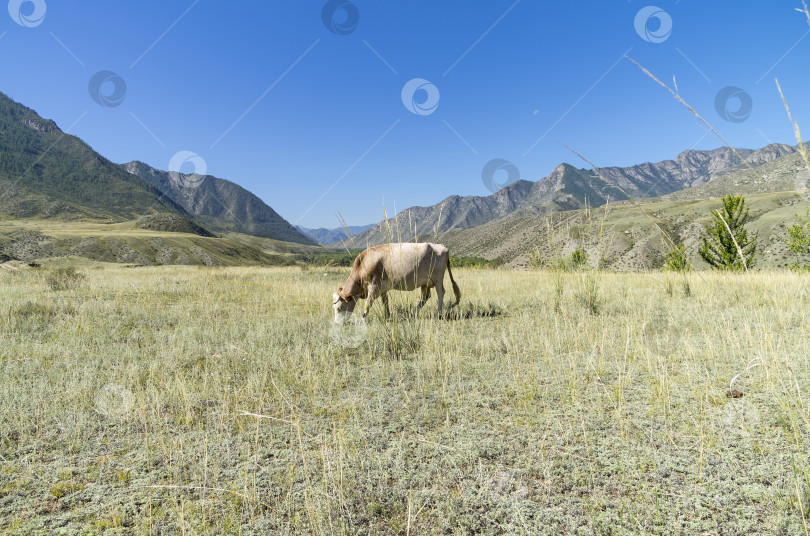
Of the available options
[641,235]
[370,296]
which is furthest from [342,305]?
[641,235]

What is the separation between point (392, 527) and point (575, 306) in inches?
278

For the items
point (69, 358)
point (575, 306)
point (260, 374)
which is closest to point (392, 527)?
point (260, 374)

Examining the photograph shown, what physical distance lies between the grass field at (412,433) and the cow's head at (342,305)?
1169 millimetres

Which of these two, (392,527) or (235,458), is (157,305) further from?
(392,527)

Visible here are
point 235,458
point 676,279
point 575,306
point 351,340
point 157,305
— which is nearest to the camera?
point 235,458

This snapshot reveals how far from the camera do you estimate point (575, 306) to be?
807 centimetres

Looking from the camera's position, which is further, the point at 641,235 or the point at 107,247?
the point at 641,235

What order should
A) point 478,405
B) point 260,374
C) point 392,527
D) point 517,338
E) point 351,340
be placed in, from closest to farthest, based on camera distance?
point 392,527 < point 478,405 < point 260,374 < point 517,338 < point 351,340

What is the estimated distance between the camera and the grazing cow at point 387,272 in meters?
7.63

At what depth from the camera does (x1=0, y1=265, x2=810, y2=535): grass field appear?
228cm

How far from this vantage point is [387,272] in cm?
784
